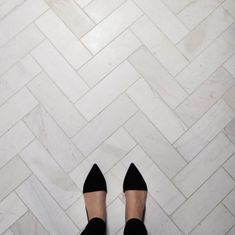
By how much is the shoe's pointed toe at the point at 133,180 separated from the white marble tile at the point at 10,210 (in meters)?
0.54

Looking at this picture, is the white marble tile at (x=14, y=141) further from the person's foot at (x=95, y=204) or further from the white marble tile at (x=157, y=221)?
the white marble tile at (x=157, y=221)

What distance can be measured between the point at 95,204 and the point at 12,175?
461 mm

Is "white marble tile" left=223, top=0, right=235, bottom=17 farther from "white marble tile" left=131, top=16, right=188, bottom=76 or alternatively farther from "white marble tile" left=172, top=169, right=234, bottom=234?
"white marble tile" left=172, top=169, right=234, bottom=234

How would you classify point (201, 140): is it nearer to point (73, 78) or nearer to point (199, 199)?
point (199, 199)

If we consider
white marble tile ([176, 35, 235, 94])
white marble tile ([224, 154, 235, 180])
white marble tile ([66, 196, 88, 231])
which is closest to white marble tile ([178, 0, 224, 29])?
white marble tile ([176, 35, 235, 94])

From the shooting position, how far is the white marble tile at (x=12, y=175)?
6.19ft

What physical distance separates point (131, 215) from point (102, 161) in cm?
31

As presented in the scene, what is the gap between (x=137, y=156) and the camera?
1.92m

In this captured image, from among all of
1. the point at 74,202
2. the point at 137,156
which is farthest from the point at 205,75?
the point at 74,202

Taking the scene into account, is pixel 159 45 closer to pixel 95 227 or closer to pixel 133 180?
pixel 133 180

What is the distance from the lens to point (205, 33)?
2.06 m

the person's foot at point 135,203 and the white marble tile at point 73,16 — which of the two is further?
the white marble tile at point 73,16

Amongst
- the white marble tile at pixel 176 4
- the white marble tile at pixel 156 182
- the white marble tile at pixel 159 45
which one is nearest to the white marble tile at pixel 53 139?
the white marble tile at pixel 156 182

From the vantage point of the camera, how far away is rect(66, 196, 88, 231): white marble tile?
1.86 m
